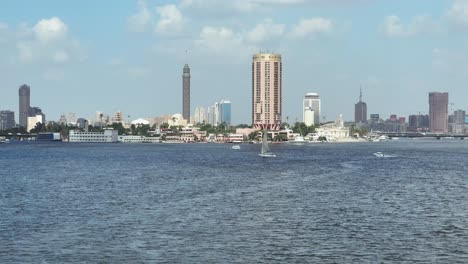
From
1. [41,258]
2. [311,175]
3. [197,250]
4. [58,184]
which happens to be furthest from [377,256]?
[311,175]

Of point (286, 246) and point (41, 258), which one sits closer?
point (41, 258)

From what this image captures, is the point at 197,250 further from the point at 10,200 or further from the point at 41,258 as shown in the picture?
the point at 10,200

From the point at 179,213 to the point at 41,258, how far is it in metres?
20.1

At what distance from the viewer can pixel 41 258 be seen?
148ft

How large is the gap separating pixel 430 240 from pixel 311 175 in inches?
2322

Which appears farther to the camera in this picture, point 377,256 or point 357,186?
point 357,186

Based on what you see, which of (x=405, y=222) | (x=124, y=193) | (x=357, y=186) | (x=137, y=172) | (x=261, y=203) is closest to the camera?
(x=405, y=222)

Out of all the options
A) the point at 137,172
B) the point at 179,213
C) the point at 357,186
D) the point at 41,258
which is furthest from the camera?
the point at 137,172

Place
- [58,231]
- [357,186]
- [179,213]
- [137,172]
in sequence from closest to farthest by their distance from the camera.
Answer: [58,231]
[179,213]
[357,186]
[137,172]

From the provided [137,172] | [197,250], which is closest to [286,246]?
[197,250]

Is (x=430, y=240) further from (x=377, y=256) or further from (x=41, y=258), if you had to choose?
(x=41, y=258)

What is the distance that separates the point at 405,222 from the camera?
59.3m

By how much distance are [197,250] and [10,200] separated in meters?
33.1

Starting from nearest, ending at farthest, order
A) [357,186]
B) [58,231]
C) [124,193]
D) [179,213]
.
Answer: [58,231] < [179,213] < [124,193] < [357,186]
